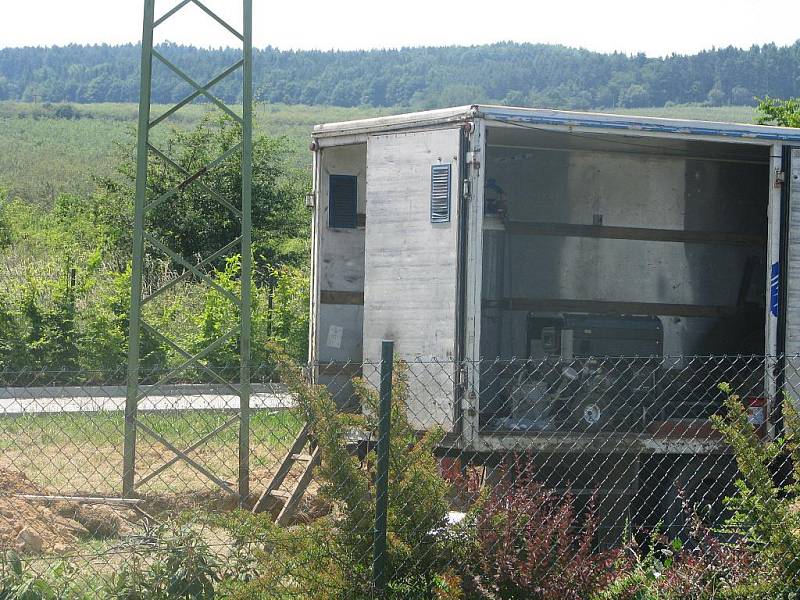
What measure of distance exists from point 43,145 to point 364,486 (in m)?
83.7

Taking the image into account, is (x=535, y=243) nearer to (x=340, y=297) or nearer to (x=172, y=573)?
(x=340, y=297)

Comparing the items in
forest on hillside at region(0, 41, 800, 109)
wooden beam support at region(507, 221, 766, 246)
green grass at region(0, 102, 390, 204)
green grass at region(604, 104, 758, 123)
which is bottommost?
wooden beam support at region(507, 221, 766, 246)

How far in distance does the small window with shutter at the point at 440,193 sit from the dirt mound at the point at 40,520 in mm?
3331

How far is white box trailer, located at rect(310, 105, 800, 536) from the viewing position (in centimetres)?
703

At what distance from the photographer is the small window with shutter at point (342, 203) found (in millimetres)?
8727

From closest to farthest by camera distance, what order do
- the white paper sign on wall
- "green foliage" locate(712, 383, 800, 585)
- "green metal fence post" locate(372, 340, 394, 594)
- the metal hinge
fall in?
"green metal fence post" locate(372, 340, 394, 594)
"green foliage" locate(712, 383, 800, 585)
the metal hinge
the white paper sign on wall

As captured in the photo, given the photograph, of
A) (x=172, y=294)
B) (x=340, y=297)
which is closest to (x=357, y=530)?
(x=340, y=297)

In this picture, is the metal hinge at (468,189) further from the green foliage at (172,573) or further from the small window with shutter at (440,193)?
the green foliage at (172,573)

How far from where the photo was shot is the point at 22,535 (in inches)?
253

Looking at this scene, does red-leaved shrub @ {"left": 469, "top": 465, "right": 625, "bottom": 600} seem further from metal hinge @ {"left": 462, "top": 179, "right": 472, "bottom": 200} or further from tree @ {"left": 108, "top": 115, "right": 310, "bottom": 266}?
tree @ {"left": 108, "top": 115, "right": 310, "bottom": 266}

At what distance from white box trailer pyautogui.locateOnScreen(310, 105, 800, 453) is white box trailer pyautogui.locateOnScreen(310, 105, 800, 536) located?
15 millimetres

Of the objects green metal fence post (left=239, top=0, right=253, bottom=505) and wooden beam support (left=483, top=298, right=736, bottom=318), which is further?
wooden beam support (left=483, top=298, right=736, bottom=318)

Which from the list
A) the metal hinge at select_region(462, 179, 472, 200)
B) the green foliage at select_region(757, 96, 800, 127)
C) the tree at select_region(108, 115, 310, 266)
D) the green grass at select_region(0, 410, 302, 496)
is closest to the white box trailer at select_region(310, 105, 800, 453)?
the metal hinge at select_region(462, 179, 472, 200)

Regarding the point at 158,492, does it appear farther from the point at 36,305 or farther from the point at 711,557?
the point at 36,305
